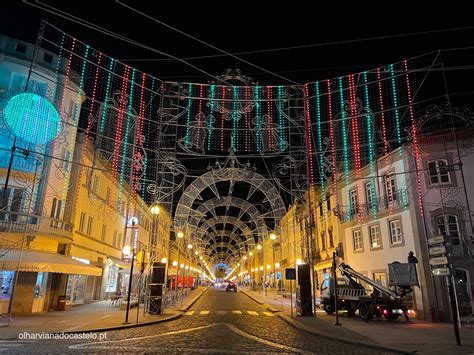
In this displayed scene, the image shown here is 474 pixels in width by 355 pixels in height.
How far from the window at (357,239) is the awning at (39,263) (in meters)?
18.9

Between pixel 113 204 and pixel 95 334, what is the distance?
629 inches

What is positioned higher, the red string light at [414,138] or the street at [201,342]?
the red string light at [414,138]

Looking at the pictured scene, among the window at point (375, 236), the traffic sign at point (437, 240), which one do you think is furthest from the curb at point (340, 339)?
the window at point (375, 236)

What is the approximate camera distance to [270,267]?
63031 millimetres

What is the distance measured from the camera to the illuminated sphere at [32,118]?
55.3ft

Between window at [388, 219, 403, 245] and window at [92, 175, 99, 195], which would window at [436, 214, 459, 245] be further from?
window at [92, 175, 99, 195]

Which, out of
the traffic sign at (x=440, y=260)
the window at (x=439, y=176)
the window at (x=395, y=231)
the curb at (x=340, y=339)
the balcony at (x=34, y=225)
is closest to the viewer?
the curb at (x=340, y=339)

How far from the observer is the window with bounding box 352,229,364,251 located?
27.0 metres

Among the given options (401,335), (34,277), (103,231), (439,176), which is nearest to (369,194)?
(439,176)

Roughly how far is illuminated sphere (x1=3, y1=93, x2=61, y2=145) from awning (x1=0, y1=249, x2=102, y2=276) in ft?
18.4

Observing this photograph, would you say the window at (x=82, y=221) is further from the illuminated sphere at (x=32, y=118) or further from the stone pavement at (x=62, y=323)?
the illuminated sphere at (x=32, y=118)

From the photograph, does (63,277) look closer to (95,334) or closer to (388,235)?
(95,334)

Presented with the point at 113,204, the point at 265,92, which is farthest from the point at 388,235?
the point at 113,204

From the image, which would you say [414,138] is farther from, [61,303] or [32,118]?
[61,303]
